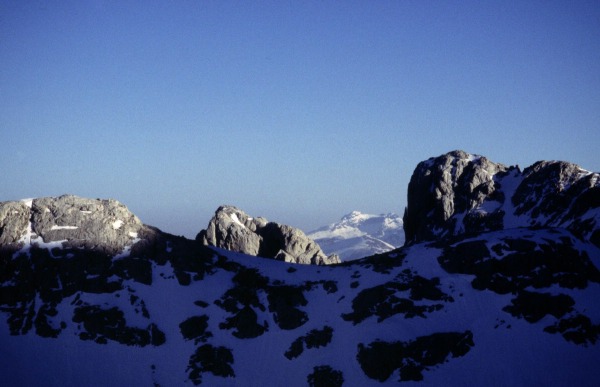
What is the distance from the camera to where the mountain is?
9081 centimetres

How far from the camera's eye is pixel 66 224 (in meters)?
119

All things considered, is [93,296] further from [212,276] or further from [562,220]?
[562,220]

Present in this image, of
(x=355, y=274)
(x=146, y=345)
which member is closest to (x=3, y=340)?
(x=146, y=345)

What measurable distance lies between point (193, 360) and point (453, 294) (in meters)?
47.1

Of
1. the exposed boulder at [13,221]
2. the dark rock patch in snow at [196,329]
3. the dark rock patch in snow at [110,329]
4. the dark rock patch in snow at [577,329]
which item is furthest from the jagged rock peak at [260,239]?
the dark rock patch in snow at [577,329]

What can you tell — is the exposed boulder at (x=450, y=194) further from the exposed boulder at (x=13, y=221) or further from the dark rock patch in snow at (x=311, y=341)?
the exposed boulder at (x=13, y=221)

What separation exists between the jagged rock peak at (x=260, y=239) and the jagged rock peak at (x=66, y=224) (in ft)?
181

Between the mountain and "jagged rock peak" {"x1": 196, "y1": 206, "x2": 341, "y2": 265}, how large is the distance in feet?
159

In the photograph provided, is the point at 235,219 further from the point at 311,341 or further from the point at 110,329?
the point at 311,341

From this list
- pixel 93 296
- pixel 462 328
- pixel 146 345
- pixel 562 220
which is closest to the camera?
pixel 462 328

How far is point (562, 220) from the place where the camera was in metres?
140

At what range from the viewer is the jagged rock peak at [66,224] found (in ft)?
378

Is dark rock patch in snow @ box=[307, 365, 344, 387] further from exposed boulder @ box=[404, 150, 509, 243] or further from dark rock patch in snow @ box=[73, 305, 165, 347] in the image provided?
exposed boulder @ box=[404, 150, 509, 243]

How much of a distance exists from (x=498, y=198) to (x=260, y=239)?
246 ft
